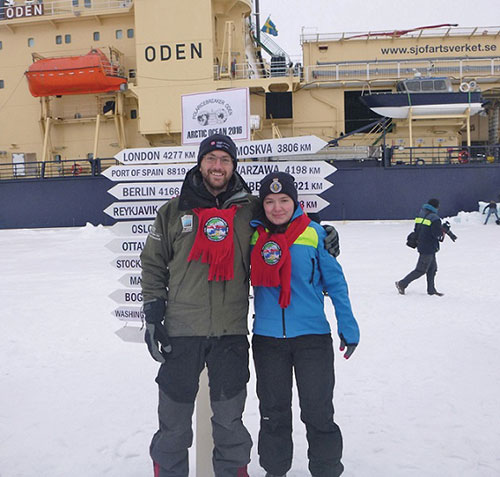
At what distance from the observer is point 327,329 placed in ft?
7.57

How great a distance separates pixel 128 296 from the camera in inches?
110

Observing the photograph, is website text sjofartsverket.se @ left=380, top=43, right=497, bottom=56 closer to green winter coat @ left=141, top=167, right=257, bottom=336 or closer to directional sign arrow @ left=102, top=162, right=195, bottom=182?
directional sign arrow @ left=102, top=162, right=195, bottom=182

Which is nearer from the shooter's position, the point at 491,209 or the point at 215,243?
the point at 215,243

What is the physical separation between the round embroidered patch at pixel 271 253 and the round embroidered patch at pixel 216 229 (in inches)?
7.9

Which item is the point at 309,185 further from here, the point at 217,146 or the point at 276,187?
the point at 217,146

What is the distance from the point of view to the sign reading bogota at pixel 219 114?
2.62 metres

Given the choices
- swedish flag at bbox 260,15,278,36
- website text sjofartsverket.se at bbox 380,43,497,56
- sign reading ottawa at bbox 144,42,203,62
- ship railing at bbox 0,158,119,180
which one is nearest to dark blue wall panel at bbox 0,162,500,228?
ship railing at bbox 0,158,119,180

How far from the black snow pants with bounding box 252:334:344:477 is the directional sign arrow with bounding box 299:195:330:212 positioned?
743mm

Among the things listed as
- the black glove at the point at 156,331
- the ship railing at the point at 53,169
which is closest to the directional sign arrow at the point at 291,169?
the black glove at the point at 156,331

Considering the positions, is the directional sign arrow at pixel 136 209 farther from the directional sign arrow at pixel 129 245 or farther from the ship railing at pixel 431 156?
the ship railing at pixel 431 156

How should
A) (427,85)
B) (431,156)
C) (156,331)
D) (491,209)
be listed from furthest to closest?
(431,156), (427,85), (491,209), (156,331)

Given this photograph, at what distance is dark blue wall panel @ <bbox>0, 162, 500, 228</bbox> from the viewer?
15055 millimetres

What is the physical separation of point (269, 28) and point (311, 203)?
21.3m

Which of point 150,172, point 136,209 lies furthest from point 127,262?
point 150,172
